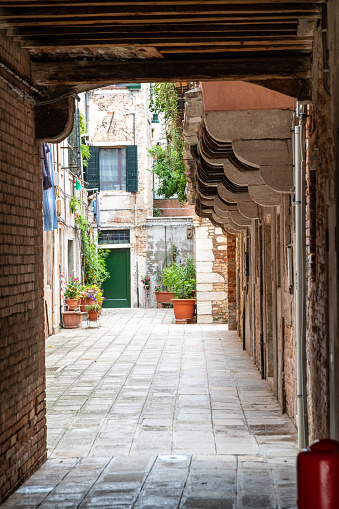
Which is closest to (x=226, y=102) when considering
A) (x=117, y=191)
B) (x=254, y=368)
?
(x=254, y=368)

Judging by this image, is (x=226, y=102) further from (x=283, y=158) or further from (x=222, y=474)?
(x=222, y=474)

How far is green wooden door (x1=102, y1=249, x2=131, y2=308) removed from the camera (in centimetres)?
2772

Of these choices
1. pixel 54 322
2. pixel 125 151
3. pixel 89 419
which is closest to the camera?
pixel 89 419

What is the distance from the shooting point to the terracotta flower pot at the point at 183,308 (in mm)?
19609

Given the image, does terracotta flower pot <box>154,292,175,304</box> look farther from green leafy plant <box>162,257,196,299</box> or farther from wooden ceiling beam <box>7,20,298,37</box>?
wooden ceiling beam <box>7,20,298,37</box>

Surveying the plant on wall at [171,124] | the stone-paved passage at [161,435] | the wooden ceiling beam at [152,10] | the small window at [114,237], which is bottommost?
the stone-paved passage at [161,435]

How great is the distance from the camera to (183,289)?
20.5 meters

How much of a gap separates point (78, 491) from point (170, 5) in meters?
3.33

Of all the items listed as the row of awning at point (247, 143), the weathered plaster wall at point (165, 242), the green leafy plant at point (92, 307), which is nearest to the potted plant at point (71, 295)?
the green leafy plant at point (92, 307)

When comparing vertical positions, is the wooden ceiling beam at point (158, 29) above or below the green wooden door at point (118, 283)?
above

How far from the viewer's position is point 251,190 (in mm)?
8805

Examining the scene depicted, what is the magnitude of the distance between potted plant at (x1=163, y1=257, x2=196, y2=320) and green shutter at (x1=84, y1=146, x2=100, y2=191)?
6.60 meters

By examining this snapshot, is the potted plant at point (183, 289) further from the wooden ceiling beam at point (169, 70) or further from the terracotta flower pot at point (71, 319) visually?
the wooden ceiling beam at point (169, 70)

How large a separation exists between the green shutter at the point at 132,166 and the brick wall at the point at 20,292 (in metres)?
21.6
